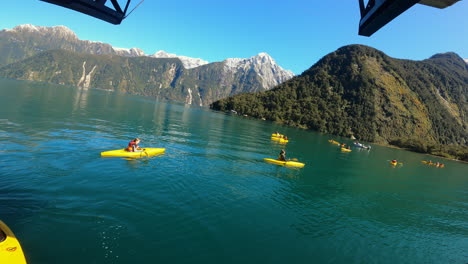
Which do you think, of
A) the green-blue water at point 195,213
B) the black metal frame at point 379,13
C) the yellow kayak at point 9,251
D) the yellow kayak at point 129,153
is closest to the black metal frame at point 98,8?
the black metal frame at point 379,13

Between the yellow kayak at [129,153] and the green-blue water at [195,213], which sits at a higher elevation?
the yellow kayak at [129,153]

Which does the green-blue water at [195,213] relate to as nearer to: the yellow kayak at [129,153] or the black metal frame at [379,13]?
the yellow kayak at [129,153]

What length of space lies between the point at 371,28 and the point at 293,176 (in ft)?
85.5

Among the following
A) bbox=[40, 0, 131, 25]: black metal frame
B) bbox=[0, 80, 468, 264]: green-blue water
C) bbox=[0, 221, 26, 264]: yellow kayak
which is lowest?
bbox=[0, 80, 468, 264]: green-blue water

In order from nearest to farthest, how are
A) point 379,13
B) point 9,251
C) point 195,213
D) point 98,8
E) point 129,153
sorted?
1. point 379,13
2. point 98,8
3. point 9,251
4. point 195,213
5. point 129,153

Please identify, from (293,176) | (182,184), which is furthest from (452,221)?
(182,184)

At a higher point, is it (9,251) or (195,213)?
(9,251)

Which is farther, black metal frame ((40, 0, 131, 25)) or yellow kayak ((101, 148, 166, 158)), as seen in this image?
yellow kayak ((101, 148, 166, 158))

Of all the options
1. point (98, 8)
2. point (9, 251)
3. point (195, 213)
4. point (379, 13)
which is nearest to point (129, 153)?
point (195, 213)

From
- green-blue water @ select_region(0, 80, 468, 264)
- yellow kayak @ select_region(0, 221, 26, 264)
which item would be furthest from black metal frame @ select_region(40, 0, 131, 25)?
green-blue water @ select_region(0, 80, 468, 264)

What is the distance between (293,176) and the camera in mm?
30219

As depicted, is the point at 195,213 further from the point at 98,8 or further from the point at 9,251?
the point at 98,8

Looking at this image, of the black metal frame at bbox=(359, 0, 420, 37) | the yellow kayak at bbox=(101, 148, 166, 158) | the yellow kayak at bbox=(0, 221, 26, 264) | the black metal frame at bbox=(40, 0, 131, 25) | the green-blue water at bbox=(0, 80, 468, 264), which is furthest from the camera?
the yellow kayak at bbox=(101, 148, 166, 158)

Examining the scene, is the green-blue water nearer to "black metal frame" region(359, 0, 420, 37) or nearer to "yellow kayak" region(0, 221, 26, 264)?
"yellow kayak" region(0, 221, 26, 264)
